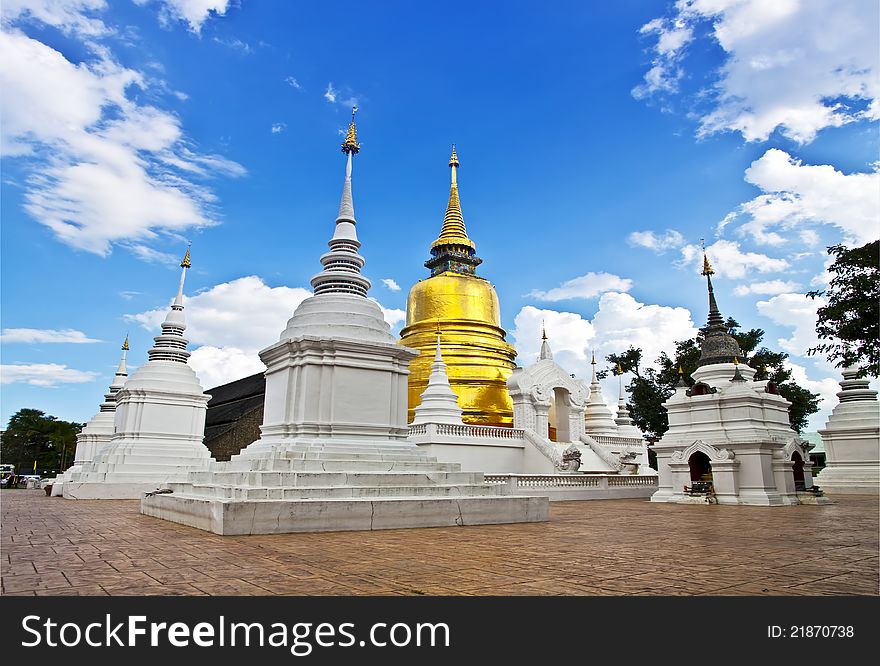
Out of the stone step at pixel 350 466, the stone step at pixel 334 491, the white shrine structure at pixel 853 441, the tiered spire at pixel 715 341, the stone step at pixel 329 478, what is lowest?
the stone step at pixel 334 491

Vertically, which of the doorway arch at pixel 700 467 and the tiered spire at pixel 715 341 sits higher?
the tiered spire at pixel 715 341

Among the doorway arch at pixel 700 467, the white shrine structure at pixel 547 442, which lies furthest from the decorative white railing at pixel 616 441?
the doorway arch at pixel 700 467

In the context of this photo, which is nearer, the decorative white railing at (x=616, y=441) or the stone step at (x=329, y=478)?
the stone step at (x=329, y=478)

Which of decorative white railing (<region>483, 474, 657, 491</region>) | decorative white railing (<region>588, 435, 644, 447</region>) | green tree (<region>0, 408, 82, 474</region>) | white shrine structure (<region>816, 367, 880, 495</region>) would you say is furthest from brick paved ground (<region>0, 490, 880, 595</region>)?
green tree (<region>0, 408, 82, 474</region>)

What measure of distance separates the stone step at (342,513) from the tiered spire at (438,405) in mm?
11526

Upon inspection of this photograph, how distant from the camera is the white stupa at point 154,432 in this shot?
1775cm

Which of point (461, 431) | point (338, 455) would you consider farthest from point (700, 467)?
point (338, 455)

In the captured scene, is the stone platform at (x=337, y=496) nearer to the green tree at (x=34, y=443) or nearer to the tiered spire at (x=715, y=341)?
Answer: the tiered spire at (x=715, y=341)

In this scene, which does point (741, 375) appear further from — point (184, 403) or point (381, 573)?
point (184, 403)

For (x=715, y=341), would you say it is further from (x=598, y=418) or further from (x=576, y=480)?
(x=598, y=418)

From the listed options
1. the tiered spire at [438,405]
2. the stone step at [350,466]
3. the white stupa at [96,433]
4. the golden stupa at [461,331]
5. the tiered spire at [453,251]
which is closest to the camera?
the stone step at [350,466]

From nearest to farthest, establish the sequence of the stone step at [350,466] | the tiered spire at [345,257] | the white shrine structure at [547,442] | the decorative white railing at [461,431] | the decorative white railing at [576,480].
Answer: the stone step at [350,466]
the tiered spire at [345,257]
the decorative white railing at [576,480]
the white shrine structure at [547,442]
the decorative white railing at [461,431]

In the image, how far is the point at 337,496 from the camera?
8.90 m

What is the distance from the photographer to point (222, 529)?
7.48 meters
